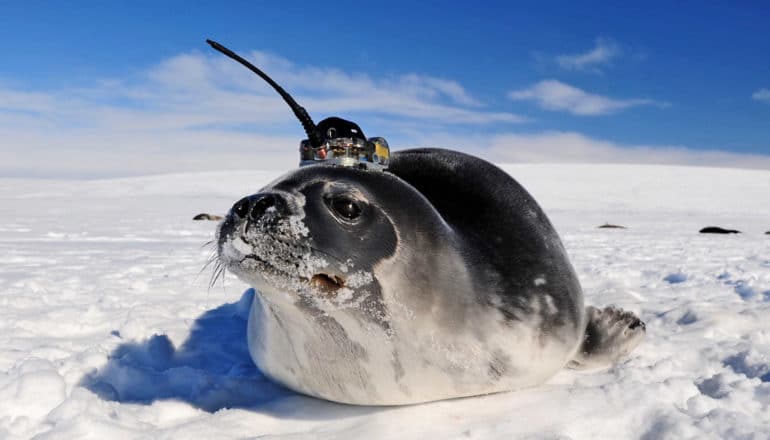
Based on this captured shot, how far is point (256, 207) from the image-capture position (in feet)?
6.03

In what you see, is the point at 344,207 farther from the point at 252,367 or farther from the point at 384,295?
the point at 252,367

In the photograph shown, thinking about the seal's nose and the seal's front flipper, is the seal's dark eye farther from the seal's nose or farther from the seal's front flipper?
the seal's front flipper

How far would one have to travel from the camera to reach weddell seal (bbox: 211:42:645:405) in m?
1.86

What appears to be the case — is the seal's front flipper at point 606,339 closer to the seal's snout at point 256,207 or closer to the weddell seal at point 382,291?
the weddell seal at point 382,291

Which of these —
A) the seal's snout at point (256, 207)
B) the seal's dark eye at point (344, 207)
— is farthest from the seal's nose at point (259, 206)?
the seal's dark eye at point (344, 207)

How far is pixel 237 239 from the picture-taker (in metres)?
1.83

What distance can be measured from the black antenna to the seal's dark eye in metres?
0.37

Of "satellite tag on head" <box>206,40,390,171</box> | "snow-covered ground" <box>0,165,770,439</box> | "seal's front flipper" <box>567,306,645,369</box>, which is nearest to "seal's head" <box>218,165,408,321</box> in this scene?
"satellite tag on head" <box>206,40,390,171</box>

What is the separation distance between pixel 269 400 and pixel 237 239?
734 mm

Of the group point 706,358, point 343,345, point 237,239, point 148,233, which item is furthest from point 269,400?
point 148,233

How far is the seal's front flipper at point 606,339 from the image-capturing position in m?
2.55

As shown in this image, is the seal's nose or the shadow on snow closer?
the seal's nose

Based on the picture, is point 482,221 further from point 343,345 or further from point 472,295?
point 343,345

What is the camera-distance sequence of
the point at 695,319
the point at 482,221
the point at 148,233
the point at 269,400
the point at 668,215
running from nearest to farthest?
the point at 269,400, the point at 482,221, the point at 695,319, the point at 148,233, the point at 668,215
